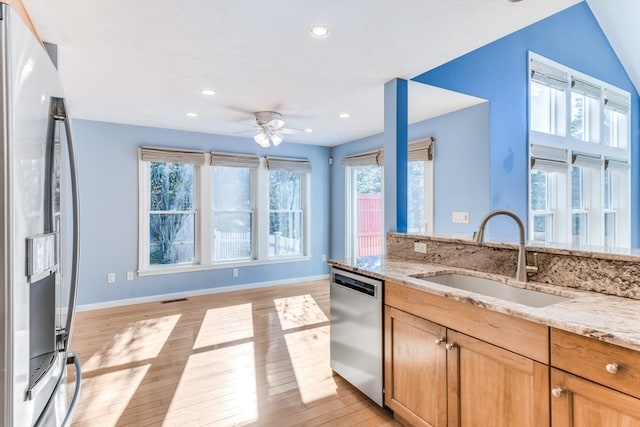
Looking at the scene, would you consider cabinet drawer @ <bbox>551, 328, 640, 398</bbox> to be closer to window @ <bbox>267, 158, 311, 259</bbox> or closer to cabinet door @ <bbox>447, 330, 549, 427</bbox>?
cabinet door @ <bbox>447, 330, 549, 427</bbox>

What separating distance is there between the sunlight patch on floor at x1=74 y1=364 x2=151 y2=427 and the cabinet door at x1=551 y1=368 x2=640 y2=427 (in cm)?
233

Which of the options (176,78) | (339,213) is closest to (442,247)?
(176,78)

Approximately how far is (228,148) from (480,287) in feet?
13.6

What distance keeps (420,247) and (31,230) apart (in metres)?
2.34

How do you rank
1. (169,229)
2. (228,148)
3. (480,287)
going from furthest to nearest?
(228,148) < (169,229) < (480,287)

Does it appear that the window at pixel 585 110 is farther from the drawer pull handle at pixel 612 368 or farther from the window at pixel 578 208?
the drawer pull handle at pixel 612 368

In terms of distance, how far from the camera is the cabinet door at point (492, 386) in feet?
4.23

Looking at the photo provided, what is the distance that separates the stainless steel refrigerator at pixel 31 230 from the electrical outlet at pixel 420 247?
218cm

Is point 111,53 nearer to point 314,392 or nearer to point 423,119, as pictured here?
point 314,392

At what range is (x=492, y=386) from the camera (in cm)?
145

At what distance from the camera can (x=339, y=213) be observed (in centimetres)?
593

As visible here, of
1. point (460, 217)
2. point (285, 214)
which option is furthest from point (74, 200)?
point (285, 214)

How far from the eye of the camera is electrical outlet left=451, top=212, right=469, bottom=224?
366cm

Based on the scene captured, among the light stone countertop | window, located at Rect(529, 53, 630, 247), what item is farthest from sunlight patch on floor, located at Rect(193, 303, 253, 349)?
window, located at Rect(529, 53, 630, 247)
